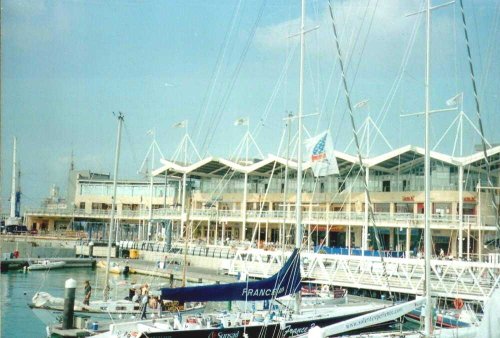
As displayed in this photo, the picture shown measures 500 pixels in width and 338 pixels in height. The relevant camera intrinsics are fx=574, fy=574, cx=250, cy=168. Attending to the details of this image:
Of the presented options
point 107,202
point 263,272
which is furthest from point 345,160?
point 107,202

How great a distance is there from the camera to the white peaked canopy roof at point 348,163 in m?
44.9

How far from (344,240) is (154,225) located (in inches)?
1376

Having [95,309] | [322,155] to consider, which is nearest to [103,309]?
[95,309]

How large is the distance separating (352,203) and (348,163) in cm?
478

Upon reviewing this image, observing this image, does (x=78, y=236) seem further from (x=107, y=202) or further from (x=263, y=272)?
(x=263, y=272)

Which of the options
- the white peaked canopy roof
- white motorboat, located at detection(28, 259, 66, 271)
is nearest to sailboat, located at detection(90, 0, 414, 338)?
the white peaked canopy roof

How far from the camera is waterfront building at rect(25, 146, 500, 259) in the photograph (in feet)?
148

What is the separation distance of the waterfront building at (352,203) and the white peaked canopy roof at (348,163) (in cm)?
8

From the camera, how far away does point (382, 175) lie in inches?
2168

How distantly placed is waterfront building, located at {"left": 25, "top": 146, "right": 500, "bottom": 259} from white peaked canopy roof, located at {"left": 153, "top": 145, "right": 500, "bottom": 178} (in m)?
0.08

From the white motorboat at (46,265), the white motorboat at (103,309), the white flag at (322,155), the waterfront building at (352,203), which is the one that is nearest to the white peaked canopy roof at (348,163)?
the waterfront building at (352,203)

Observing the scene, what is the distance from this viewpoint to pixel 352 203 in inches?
2259

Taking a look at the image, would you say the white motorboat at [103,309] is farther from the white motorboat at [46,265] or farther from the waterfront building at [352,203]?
the white motorboat at [46,265]

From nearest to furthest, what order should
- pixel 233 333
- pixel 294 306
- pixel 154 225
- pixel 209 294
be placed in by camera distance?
1. pixel 209 294
2. pixel 233 333
3. pixel 294 306
4. pixel 154 225
